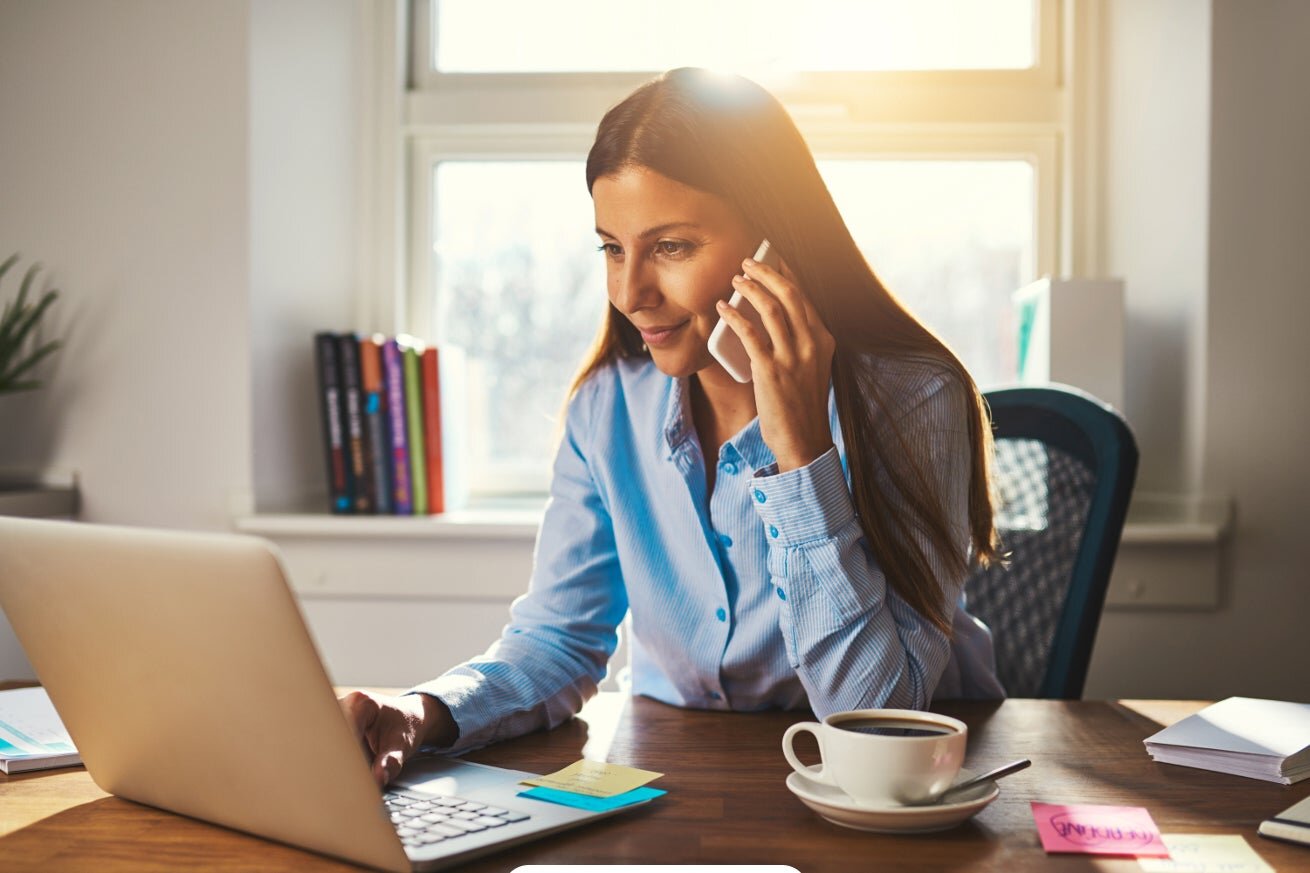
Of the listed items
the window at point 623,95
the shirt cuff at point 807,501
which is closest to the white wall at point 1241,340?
the window at point 623,95

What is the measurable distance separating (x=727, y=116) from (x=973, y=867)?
81 cm

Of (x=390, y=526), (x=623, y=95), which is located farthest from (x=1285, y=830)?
(x=623, y=95)

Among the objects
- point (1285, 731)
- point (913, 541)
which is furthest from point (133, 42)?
point (1285, 731)

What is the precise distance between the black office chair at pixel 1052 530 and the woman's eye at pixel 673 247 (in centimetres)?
49

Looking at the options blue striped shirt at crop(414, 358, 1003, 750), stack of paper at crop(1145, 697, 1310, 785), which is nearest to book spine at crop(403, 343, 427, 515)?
blue striped shirt at crop(414, 358, 1003, 750)

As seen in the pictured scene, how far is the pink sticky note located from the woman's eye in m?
0.66

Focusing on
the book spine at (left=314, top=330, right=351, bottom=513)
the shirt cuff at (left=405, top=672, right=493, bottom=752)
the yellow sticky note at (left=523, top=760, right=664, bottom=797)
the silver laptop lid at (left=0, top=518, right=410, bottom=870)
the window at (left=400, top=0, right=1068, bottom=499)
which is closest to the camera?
the silver laptop lid at (left=0, top=518, right=410, bottom=870)

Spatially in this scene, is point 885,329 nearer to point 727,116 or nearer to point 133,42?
point 727,116

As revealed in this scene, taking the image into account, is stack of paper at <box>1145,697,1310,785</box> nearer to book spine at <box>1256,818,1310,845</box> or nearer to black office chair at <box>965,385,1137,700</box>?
book spine at <box>1256,818,1310,845</box>

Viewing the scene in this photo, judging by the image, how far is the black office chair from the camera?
58.5 inches

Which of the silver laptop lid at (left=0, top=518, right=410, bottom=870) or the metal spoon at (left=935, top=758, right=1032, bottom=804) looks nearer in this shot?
the silver laptop lid at (left=0, top=518, right=410, bottom=870)

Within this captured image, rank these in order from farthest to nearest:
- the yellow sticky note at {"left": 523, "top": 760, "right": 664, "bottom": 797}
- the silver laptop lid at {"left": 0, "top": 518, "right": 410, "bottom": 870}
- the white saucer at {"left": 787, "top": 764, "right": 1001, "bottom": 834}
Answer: the yellow sticky note at {"left": 523, "top": 760, "right": 664, "bottom": 797} → the white saucer at {"left": 787, "top": 764, "right": 1001, "bottom": 834} → the silver laptop lid at {"left": 0, "top": 518, "right": 410, "bottom": 870}

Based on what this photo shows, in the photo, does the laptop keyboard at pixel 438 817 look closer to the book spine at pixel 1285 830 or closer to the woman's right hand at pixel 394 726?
the woman's right hand at pixel 394 726

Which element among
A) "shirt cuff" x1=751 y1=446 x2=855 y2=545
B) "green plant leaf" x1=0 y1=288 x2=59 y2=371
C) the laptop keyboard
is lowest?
the laptop keyboard
